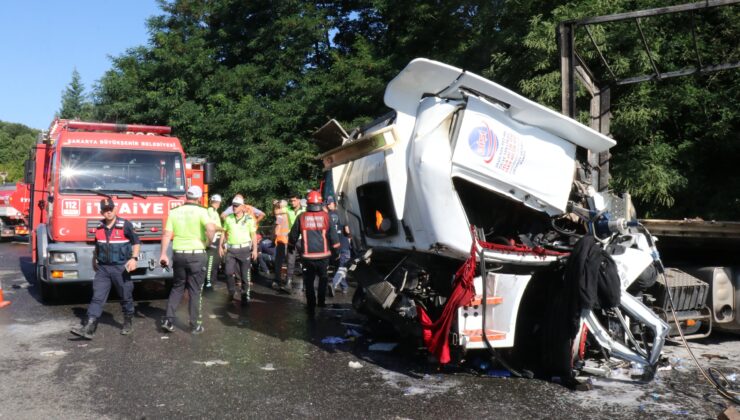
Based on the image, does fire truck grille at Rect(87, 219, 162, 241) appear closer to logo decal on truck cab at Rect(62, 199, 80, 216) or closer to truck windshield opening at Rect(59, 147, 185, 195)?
logo decal on truck cab at Rect(62, 199, 80, 216)

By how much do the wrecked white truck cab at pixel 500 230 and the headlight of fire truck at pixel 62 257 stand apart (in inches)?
190

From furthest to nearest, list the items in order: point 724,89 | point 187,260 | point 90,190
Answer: point 724,89, point 90,190, point 187,260

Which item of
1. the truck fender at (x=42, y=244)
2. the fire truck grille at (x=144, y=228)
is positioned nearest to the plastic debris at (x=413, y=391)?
the fire truck grille at (x=144, y=228)

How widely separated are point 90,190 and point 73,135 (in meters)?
1.00

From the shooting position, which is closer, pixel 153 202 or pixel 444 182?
pixel 444 182

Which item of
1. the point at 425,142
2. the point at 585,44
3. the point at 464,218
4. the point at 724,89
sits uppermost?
the point at 585,44

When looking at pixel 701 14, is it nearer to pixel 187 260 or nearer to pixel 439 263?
pixel 439 263

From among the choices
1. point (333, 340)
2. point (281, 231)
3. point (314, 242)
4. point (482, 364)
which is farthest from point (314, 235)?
point (482, 364)

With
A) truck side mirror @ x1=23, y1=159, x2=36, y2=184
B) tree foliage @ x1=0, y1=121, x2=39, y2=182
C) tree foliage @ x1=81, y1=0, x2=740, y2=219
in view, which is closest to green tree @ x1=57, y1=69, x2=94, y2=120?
tree foliage @ x1=0, y1=121, x2=39, y2=182

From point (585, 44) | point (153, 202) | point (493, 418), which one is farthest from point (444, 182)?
point (585, 44)

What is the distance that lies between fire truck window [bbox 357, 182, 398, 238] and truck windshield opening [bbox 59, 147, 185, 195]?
409 cm

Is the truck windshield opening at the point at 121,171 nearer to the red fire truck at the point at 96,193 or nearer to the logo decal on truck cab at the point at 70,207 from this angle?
the red fire truck at the point at 96,193

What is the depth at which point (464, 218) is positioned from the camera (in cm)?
530

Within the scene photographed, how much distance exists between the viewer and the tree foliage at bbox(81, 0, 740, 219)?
12000mm
